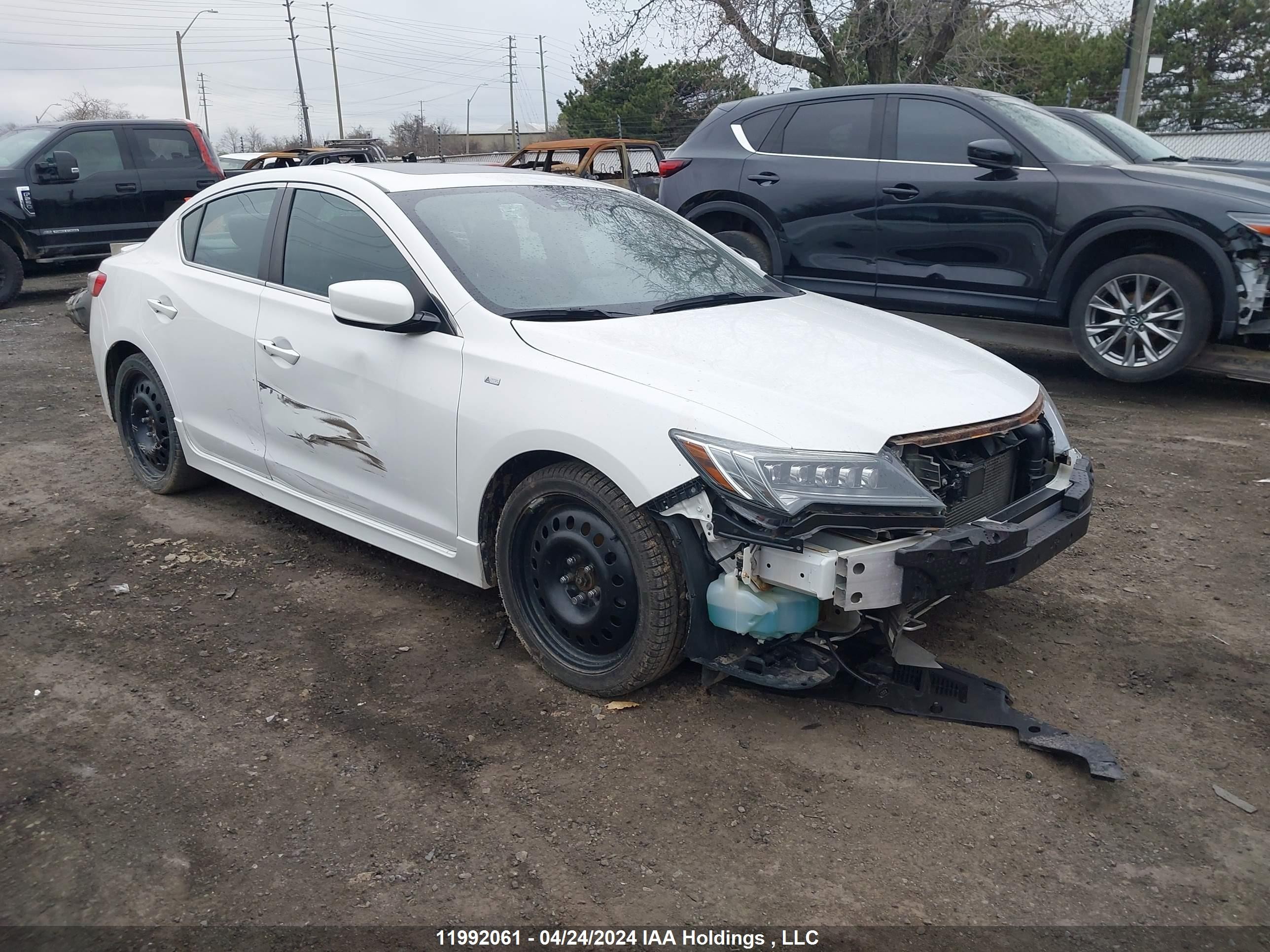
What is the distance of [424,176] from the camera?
167 inches

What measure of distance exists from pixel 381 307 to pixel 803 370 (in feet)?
4.75

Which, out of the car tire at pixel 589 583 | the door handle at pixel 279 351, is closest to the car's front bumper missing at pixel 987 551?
the car tire at pixel 589 583

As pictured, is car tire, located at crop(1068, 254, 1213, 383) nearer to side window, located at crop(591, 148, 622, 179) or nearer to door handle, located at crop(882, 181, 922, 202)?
door handle, located at crop(882, 181, 922, 202)

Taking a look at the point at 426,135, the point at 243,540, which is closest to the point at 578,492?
the point at 243,540

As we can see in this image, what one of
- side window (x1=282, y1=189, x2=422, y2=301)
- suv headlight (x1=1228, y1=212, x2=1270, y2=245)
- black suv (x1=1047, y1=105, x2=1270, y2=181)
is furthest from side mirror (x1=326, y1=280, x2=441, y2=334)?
black suv (x1=1047, y1=105, x2=1270, y2=181)

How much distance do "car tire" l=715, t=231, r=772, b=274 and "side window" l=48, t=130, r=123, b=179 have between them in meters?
7.78

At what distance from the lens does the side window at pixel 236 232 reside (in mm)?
4531

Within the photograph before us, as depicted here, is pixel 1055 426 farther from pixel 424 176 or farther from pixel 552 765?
pixel 424 176

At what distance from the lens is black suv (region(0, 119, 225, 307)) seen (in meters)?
11.3

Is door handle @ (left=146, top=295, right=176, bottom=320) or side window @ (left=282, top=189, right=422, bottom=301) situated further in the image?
door handle @ (left=146, top=295, right=176, bottom=320)

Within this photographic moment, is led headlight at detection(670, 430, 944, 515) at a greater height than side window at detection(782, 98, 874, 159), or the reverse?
side window at detection(782, 98, 874, 159)

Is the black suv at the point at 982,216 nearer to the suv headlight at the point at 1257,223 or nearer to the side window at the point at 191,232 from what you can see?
the suv headlight at the point at 1257,223

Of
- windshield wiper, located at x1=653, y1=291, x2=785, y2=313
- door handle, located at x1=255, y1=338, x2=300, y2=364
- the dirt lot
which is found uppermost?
windshield wiper, located at x1=653, y1=291, x2=785, y2=313

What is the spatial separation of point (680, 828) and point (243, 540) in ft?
9.58
